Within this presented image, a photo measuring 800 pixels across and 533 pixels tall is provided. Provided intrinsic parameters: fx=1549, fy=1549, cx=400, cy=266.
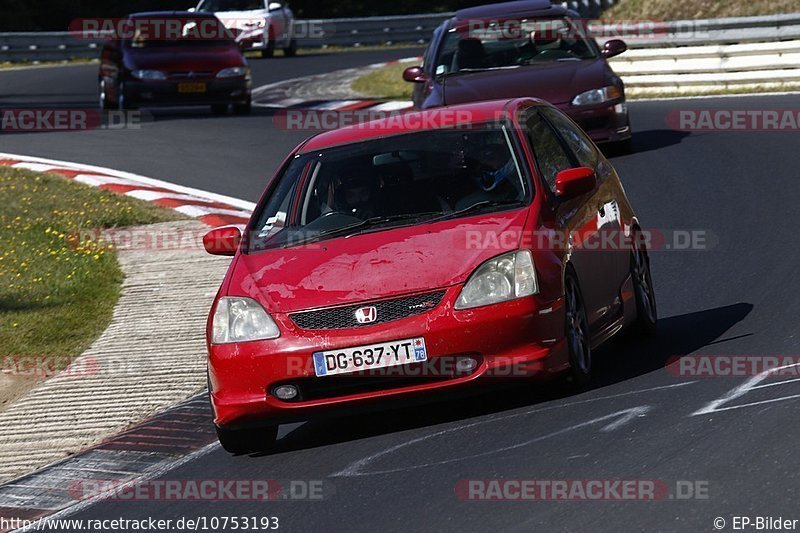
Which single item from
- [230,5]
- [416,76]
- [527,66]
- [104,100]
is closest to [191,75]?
[104,100]

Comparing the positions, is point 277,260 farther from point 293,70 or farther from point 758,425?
point 293,70

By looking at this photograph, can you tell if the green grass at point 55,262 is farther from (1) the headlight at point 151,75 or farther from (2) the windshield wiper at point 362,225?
(1) the headlight at point 151,75

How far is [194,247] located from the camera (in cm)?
1332

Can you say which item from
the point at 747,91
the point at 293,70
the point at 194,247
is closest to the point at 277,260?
the point at 194,247

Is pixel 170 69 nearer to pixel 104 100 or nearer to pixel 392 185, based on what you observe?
pixel 104 100

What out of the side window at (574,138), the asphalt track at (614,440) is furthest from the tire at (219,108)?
the side window at (574,138)

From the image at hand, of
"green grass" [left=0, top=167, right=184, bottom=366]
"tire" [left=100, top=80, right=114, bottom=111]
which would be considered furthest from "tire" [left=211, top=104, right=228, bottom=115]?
"green grass" [left=0, top=167, right=184, bottom=366]

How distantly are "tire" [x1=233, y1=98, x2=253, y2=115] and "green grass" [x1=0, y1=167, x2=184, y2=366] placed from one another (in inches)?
254

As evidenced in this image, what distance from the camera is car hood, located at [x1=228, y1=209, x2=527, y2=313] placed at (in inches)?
280

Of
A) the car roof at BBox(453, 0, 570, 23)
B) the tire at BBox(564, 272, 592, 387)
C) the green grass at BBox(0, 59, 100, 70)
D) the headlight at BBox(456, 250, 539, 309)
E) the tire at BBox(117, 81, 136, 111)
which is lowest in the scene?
the green grass at BBox(0, 59, 100, 70)

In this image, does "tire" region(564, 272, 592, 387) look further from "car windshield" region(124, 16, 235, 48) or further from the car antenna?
"car windshield" region(124, 16, 235, 48)

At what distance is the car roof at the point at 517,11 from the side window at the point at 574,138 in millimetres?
7900

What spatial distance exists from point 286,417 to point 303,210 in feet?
5.05

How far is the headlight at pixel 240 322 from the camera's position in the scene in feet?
23.7
